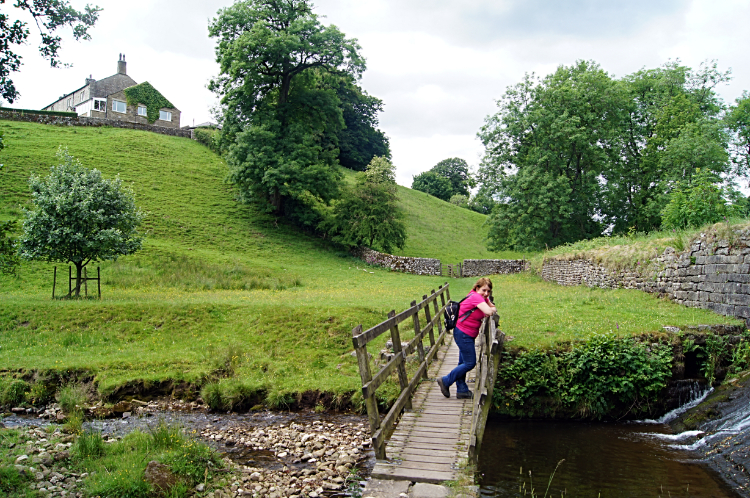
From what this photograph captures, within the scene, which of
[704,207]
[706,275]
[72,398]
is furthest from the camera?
[704,207]

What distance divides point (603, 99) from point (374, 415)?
34.3 metres

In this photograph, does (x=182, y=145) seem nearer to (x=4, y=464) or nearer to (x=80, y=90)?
(x=80, y=90)

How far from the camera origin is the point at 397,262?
1460 inches

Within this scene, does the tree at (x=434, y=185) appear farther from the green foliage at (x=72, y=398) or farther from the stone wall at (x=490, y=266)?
the green foliage at (x=72, y=398)

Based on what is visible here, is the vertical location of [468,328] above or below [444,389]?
above

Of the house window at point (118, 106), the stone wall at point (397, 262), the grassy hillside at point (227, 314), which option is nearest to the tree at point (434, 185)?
the house window at point (118, 106)

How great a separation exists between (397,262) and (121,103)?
41787mm

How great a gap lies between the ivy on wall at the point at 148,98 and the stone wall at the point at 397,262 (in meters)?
36.6

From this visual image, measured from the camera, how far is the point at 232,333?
604 inches

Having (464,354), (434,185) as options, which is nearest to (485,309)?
(464,354)

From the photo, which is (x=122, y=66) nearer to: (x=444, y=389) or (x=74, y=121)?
(x=74, y=121)

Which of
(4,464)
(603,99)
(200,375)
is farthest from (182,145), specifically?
(4,464)

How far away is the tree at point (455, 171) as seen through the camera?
91.9m

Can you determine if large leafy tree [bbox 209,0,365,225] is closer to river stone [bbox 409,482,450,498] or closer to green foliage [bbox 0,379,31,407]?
green foliage [bbox 0,379,31,407]
